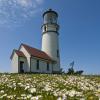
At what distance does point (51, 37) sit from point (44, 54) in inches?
148

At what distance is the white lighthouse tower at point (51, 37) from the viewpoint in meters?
48.6

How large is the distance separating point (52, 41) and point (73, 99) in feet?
146

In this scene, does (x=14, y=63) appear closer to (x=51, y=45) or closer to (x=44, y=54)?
(x=44, y=54)

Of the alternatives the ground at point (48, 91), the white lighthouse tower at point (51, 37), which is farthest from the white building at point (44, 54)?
the ground at point (48, 91)

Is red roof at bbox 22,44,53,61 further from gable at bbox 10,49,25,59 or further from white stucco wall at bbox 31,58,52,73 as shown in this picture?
gable at bbox 10,49,25,59

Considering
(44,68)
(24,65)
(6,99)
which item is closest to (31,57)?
(24,65)

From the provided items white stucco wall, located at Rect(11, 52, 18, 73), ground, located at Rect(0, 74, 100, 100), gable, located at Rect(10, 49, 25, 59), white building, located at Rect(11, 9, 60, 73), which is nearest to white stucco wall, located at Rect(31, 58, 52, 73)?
white building, located at Rect(11, 9, 60, 73)

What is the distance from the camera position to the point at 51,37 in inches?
1913

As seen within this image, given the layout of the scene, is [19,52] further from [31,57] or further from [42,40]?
[42,40]

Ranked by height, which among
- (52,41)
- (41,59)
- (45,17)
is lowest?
(41,59)

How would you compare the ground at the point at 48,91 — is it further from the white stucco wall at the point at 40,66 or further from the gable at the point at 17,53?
the white stucco wall at the point at 40,66

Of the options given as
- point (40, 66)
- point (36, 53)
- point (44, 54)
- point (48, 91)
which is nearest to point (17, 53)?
point (36, 53)

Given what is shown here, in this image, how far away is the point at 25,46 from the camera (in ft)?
146

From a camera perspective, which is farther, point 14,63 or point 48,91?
point 14,63
